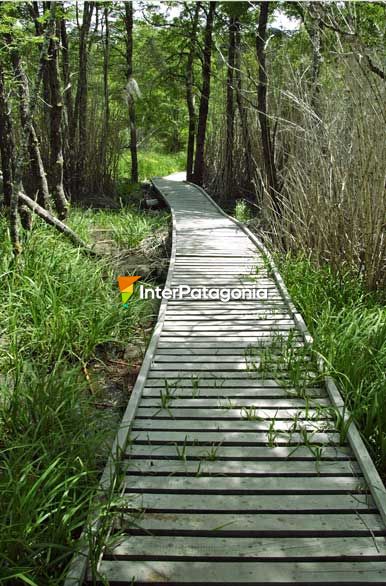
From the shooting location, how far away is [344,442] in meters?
2.59

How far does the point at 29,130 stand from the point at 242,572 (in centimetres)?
353

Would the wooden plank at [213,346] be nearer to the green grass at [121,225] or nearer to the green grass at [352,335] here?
the green grass at [352,335]

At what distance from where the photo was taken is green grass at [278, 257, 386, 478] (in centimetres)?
271

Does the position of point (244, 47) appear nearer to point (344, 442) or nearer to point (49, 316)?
point (49, 316)

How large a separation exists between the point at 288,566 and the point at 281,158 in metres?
6.30

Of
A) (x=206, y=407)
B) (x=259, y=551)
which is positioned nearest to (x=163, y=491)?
(x=259, y=551)

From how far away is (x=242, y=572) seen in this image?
185 cm

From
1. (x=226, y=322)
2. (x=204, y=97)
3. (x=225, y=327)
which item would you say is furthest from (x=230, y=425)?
(x=204, y=97)

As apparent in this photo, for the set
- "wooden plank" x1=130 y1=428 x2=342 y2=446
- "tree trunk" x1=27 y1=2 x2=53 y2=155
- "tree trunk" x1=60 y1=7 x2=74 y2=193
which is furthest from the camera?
"tree trunk" x1=60 y1=7 x2=74 y2=193

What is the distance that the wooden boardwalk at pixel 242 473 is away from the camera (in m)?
1.90

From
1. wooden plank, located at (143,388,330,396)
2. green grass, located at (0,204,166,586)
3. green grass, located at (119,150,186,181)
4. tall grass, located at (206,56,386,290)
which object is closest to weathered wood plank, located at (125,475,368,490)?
green grass, located at (0,204,166,586)

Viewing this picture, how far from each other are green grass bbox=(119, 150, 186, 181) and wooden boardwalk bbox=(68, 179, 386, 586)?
34.8 ft

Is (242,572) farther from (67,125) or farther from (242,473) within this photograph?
(67,125)

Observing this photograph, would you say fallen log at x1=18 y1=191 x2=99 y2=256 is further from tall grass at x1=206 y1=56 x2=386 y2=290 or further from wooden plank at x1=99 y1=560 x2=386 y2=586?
wooden plank at x1=99 y1=560 x2=386 y2=586
